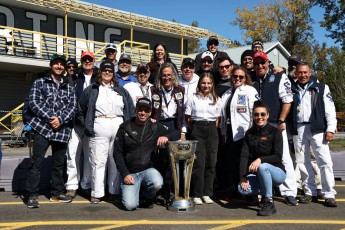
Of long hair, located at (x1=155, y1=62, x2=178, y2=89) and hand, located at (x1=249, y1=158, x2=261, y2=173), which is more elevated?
long hair, located at (x1=155, y1=62, x2=178, y2=89)

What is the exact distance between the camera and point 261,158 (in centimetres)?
567

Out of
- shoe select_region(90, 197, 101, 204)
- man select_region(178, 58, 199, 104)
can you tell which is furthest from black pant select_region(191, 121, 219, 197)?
shoe select_region(90, 197, 101, 204)

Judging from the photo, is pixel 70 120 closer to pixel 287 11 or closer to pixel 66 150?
pixel 66 150

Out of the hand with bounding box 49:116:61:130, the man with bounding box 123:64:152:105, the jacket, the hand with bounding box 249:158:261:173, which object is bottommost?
the hand with bounding box 249:158:261:173

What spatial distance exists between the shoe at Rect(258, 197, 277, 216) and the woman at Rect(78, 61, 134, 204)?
2232 millimetres

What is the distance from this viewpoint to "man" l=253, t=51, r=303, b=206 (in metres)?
5.96

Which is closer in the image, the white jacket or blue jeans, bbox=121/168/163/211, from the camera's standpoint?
blue jeans, bbox=121/168/163/211

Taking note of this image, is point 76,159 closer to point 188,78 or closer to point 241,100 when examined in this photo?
point 188,78

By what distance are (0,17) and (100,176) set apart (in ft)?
52.0

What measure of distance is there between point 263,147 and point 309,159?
849mm

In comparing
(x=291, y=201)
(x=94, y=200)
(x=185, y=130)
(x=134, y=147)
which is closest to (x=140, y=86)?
(x=185, y=130)

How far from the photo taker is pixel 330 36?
29.0m

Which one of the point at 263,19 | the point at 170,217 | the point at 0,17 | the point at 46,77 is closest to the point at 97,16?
the point at 0,17

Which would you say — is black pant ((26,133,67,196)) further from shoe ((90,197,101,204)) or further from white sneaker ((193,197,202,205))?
white sneaker ((193,197,202,205))
